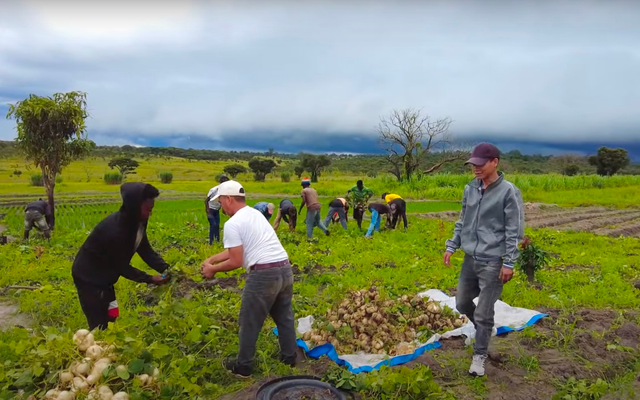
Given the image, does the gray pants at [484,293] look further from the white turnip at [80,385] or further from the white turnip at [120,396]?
the white turnip at [80,385]

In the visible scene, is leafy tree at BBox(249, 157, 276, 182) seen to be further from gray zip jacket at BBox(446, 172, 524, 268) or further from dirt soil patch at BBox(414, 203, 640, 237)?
gray zip jacket at BBox(446, 172, 524, 268)

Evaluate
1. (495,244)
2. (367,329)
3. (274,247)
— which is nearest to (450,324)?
(367,329)

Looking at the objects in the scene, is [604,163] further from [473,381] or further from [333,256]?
[473,381]

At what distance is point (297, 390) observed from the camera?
4121 millimetres

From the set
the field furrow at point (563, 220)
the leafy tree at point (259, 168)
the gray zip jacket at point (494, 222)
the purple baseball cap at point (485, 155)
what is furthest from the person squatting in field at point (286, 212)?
the leafy tree at point (259, 168)

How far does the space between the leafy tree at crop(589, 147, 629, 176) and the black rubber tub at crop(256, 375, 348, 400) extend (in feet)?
235

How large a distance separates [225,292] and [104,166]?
7068cm

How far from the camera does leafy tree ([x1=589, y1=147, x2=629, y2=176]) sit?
62600 millimetres

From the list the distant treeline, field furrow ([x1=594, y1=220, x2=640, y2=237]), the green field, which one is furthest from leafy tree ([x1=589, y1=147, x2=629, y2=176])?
the green field

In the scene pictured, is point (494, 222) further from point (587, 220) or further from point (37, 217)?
point (587, 220)

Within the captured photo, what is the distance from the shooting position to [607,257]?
10.5 metres

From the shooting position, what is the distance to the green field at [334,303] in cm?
397

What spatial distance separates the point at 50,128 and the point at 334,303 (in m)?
11.4

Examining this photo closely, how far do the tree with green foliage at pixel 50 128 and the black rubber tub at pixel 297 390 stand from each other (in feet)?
37.3
